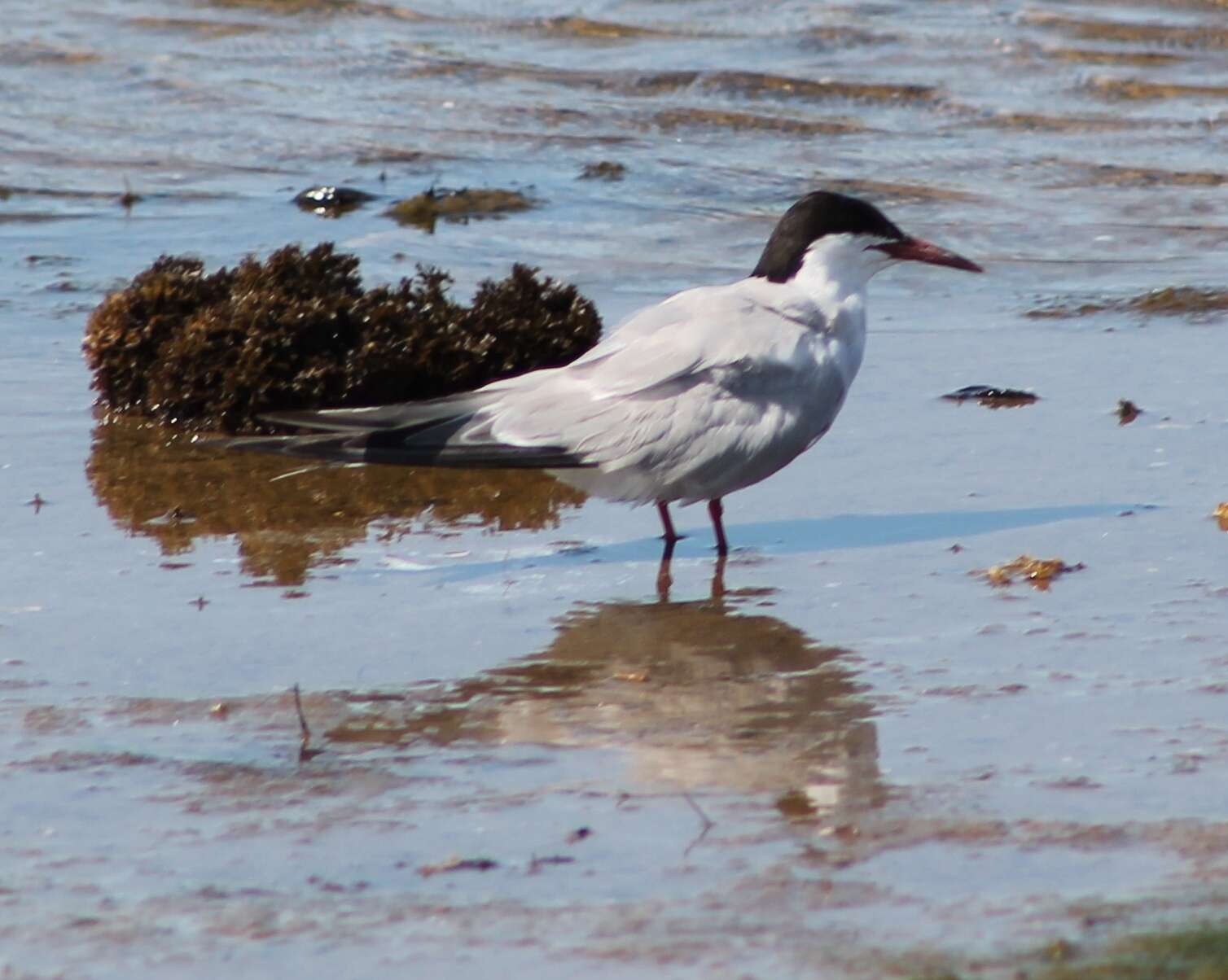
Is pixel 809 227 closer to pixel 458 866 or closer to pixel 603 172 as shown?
pixel 458 866

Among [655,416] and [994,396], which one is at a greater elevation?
[655,416]

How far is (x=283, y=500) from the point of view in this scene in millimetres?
4910

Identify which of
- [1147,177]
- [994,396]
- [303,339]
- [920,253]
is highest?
[920,253]

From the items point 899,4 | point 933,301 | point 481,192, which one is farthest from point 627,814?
point 899,4

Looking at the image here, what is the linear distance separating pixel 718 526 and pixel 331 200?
178 inches

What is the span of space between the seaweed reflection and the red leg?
379 mm

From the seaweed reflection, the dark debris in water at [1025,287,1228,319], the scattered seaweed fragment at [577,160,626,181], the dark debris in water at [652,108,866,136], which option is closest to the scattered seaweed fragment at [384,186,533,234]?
the scattered seaweed fragment at [577,160,626,181]

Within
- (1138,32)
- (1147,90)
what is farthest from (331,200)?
(1138,32)

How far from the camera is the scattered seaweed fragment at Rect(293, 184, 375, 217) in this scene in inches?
340

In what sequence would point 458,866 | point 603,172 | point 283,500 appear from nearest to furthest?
point 458,866
point 283,500
point 603,172

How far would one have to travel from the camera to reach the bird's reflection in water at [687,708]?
3127 millimetres

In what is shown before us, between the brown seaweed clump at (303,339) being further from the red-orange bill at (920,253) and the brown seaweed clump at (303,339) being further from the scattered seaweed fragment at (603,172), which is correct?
the scattered seaweed fragment at (603,172)

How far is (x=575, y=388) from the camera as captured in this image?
4609 mm

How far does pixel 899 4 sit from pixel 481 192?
4.66 meters
